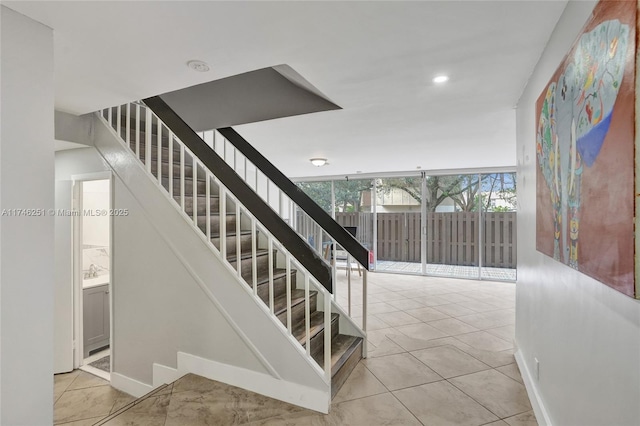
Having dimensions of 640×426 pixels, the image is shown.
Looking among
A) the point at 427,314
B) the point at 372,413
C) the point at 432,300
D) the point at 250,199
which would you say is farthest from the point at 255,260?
the point at 432,300

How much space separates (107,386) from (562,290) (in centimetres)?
375

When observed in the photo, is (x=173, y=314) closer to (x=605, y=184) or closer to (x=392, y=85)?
(x=392, y=85)

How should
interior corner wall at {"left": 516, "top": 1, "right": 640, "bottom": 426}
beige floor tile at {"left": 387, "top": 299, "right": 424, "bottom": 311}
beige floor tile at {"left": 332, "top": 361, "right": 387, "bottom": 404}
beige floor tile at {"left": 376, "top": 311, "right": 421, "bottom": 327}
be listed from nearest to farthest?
1. interior corner wall at {"left": 516, "top": 1, "right": 640, "bottom": 426}
2. beige floor tile at {"left": 332, "top": 361, "right": 387, "bottom": 404}
3. beige floor tile at {"left": 376, "top": 311, "right": 421, "bottom": 327}
4. beige floor tile at {"left": 387, "top": 299, "right": 424, "bottom": 311}

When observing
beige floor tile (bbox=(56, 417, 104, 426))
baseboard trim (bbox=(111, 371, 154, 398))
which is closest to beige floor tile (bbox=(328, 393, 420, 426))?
baseboard trim (bbox=(111, 371, 154, 398))

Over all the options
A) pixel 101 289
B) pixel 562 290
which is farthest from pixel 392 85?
pixel 101 289

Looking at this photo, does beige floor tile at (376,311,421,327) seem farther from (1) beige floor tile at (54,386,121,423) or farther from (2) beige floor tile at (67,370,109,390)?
(2) beige floor tile at (67,370,109,390)

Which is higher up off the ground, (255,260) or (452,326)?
(255,260)

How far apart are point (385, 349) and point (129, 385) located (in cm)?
239

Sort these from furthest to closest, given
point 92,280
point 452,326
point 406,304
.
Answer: point 406,304 → point 92,280 → point 452,326

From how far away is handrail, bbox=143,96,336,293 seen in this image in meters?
2.00

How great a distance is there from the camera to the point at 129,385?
2.87 metres

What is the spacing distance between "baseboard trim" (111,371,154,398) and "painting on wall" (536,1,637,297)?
10.6 feet

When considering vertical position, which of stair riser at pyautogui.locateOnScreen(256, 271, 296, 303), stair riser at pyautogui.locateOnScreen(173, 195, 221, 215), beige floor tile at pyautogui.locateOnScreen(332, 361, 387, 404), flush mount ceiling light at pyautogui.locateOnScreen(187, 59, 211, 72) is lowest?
beige floor tile at pyautogui.locateOnScreen(332, 361, 387, 404)

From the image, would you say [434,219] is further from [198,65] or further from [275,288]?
[198,65]
